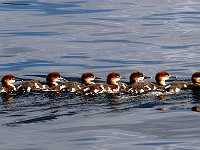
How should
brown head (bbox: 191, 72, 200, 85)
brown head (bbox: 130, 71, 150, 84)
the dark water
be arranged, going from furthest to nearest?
brown head (bbox: 130, 71, 150, 84) → brown head (bbox: 191, 72, 200, 85) → the dark water

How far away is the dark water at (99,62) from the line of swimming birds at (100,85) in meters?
0.31

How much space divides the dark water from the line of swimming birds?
12.2 inches

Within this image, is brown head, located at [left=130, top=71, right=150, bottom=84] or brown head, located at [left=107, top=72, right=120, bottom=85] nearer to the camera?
brown head, located at [left=107, top=72, right=120, bottom=85]

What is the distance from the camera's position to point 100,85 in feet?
48.5

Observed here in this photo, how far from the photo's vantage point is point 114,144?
11.7 m

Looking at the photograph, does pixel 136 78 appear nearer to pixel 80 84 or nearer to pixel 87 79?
pixel 87 79

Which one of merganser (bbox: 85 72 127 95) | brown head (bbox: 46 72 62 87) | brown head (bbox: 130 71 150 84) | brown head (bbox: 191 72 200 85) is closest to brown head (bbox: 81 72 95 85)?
merganser (bbox: 85 72 127 95)

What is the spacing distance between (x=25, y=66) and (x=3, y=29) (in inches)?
225

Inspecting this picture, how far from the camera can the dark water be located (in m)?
12.1

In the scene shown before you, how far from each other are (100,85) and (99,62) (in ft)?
11.0

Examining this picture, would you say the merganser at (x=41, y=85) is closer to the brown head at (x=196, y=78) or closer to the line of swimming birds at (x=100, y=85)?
the line of swimming birds at (x=100, y=85)

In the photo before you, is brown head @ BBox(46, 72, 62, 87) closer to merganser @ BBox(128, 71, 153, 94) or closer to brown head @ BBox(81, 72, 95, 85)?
brown head @ BBox(81, 72, 95, 85)

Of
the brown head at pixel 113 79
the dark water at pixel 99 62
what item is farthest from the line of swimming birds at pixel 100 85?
the dark water at pixel 99 62

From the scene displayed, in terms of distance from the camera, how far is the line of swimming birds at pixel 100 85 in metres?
14.6
